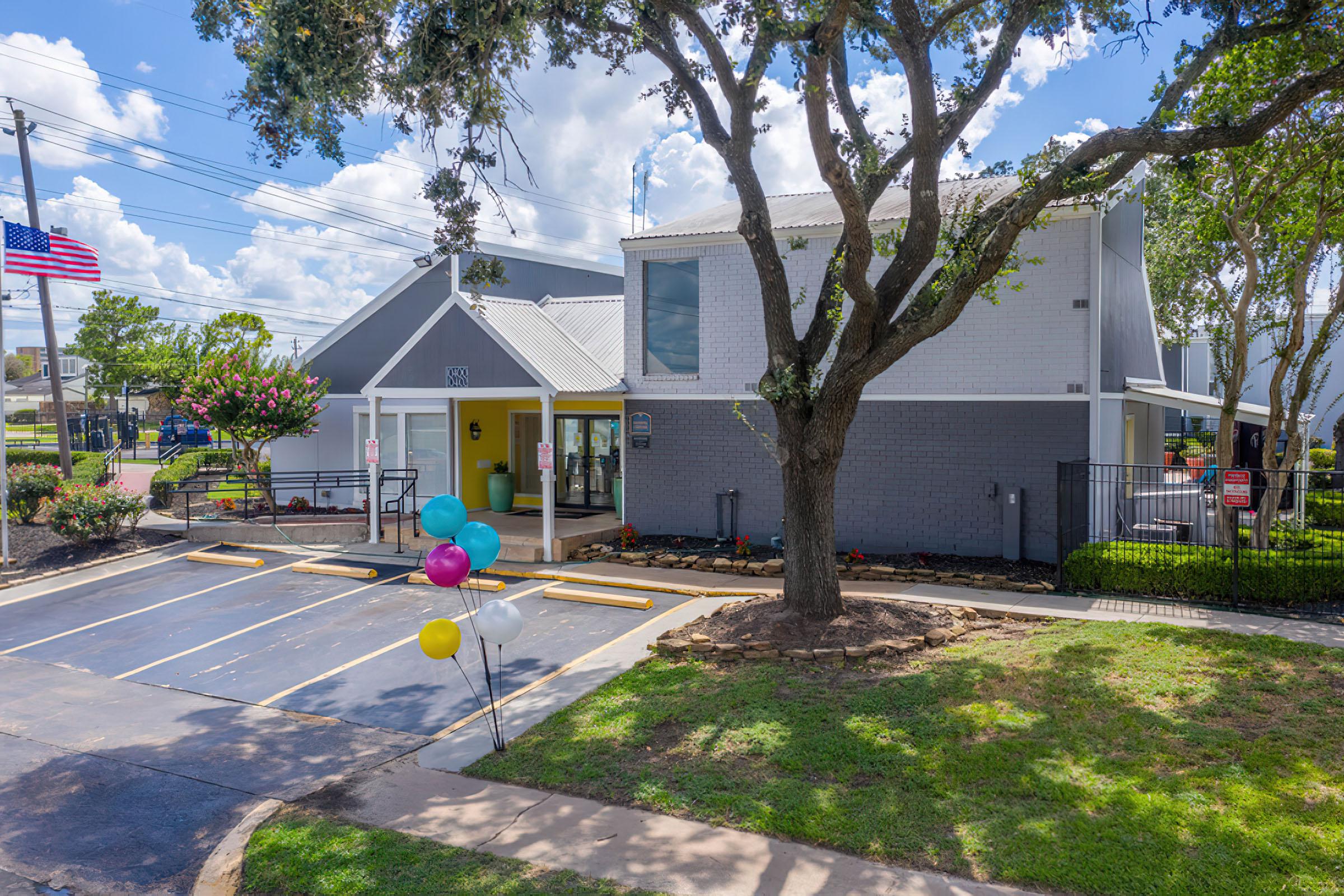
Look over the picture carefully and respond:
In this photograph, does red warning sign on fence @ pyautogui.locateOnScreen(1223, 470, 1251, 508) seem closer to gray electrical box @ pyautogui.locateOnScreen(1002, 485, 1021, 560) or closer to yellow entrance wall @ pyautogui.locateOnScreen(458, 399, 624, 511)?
gray electrical box @ pyautogui.locateOnScreen(1002, 485, 1021, 560)

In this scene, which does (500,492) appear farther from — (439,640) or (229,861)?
(229,861)

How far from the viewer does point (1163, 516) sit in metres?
14.6

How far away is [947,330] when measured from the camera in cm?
1331

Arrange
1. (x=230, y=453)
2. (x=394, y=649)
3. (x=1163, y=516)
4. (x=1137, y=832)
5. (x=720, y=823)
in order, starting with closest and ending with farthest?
(x=1137, y=832)
(x=720, y=823)
(x=394, y=649)
(x=1163, y=516)
(x=230, y=453)

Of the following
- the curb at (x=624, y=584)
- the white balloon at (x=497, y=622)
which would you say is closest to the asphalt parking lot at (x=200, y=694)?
the curb at (x=624, y=584)

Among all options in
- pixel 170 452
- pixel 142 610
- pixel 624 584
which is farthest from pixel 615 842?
pixel 170 452

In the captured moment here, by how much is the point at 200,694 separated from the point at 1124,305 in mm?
14860

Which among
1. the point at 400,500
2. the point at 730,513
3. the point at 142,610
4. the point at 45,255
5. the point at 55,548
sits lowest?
the point at 142,610

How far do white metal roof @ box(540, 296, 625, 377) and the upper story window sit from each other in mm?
984

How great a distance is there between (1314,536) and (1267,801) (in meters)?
8.04

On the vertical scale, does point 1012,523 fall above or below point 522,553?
above

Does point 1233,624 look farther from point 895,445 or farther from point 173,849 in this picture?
point 173,849

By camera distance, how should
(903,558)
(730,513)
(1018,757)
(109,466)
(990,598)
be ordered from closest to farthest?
1. (1018,757)
2. (990,598)
3. (903,558)
4. (730,513)
5. (109,466)

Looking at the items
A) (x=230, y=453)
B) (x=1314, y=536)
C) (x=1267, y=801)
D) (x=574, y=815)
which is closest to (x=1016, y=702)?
(x=1267, y=801)
